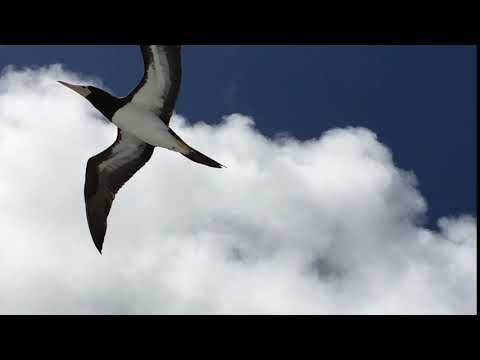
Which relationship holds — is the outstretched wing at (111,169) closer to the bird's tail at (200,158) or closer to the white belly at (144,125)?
the white belly at (144,125)

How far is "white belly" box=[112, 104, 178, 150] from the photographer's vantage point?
1165 centimetres

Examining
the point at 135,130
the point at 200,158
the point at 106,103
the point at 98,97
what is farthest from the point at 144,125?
the point at 200,158

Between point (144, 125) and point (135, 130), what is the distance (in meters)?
0.28

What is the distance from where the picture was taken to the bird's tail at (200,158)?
11164mm

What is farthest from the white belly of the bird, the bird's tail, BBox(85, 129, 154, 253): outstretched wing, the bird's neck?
BBox(85, 129, 154, 253): outstretched wing

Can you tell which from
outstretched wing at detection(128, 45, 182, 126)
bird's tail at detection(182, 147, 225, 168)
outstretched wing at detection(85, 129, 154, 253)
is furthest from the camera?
outstretched wing at detection(85, 129, 154, 253)

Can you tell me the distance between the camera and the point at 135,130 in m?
12.0

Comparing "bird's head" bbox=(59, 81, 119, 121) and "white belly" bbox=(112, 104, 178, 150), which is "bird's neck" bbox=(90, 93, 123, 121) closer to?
"bird's head" bbox=(59, 81, 119, 121)

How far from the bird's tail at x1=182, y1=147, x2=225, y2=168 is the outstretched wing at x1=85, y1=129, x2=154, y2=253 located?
1.65m

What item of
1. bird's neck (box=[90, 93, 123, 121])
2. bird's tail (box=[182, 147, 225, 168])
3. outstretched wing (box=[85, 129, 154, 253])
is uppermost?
Answer: bird's neck (box=[90, 93, 123, 121])
